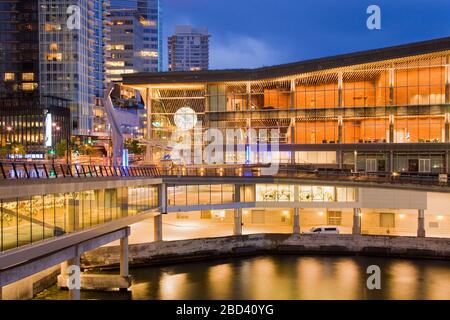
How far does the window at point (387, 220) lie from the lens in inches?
2071

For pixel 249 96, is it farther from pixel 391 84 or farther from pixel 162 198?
pixel 162 198

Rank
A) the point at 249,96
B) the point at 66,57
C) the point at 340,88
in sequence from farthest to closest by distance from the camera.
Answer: the point at 66,57
the point at 249,96
the point at 340,88

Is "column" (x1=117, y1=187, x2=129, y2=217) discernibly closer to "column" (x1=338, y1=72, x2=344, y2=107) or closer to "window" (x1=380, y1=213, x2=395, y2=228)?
"window" (x1=380, y1=213, x2=395, y2=228)

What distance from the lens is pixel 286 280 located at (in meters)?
38.8

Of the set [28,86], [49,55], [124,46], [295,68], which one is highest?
[124,46]

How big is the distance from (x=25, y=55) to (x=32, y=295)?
117 m

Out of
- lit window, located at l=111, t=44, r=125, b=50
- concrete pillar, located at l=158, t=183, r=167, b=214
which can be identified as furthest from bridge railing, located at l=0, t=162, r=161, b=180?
lit window, located at l=111, t=44, r=125, b=50

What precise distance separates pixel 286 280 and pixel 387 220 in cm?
1822

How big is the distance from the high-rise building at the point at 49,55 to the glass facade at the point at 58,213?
99.8 metres

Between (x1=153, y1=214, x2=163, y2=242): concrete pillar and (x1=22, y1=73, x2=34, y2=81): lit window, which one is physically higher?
(x1=22, y1=73, x2=34, y2=81): lit window

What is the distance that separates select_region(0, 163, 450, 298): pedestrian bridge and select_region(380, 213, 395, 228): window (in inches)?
114

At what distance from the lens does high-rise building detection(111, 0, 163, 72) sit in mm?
186625

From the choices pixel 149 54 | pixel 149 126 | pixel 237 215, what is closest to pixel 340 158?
pixel 237 215
